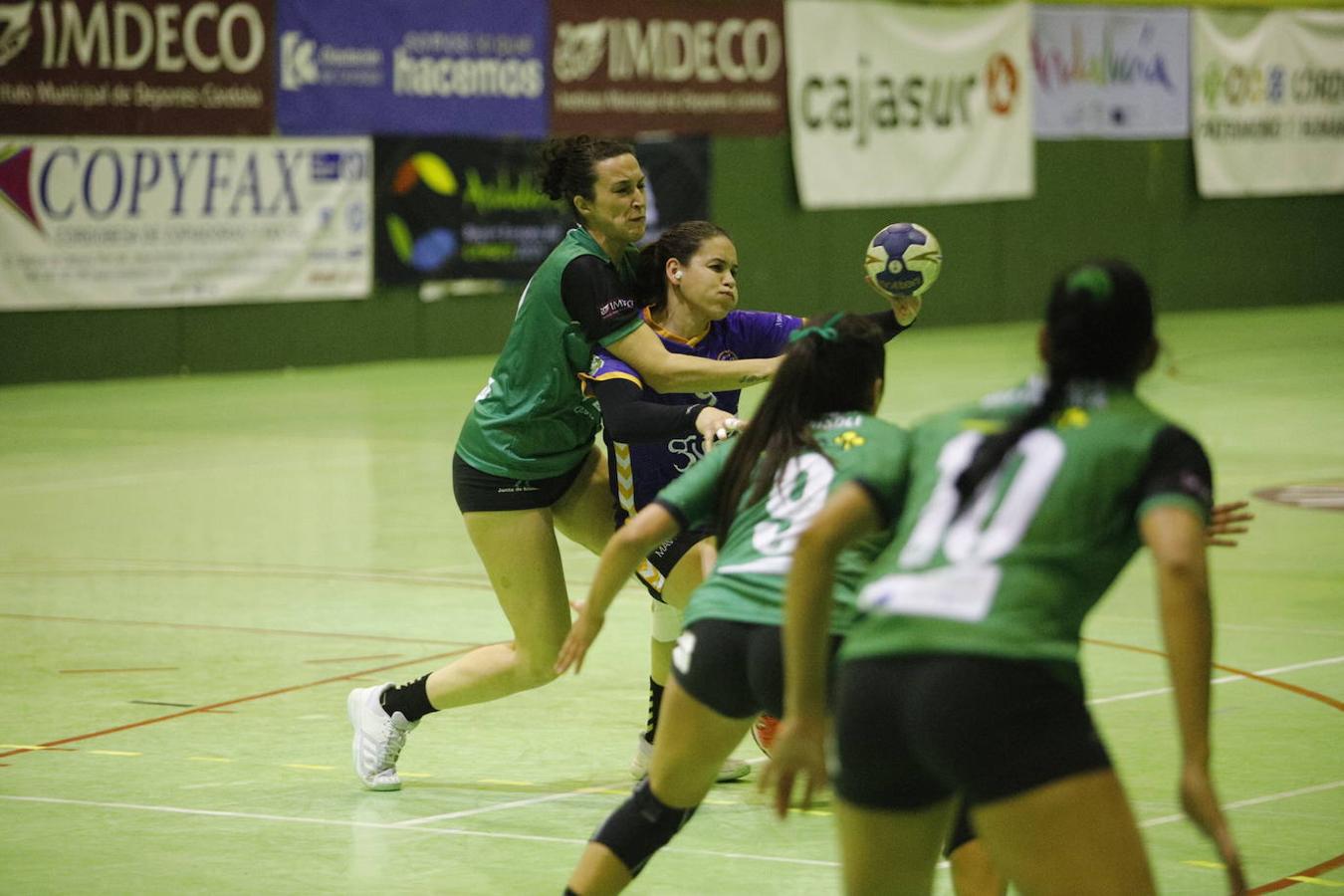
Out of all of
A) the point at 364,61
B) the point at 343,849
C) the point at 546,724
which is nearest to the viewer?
the point at 343,849

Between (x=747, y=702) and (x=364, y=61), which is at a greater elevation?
(x=364, y=61)

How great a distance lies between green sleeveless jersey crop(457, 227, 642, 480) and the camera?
652 cm

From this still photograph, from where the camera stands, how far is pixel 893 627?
12.0 feet

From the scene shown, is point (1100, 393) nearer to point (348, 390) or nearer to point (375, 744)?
point (375, 744)

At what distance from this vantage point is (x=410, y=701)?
666 centimetres

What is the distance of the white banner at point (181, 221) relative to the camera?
19109 mm

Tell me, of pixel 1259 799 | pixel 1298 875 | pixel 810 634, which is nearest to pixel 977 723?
pixel 810 634

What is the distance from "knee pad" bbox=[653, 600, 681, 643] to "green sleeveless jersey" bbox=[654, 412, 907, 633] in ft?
7.37

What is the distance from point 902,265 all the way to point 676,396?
3.03ft

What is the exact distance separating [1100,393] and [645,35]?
2007 centimetres

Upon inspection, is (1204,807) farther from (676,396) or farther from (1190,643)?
(676,396)

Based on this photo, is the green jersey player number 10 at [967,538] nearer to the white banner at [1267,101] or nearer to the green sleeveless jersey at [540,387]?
the green sleeveless jersey at [540,387]

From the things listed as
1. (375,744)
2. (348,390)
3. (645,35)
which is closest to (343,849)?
(375,744)

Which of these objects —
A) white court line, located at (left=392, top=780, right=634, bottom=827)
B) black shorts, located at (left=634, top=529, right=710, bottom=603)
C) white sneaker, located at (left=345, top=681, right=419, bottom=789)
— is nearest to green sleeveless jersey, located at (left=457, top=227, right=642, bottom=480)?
black shorts, located at (left=634, top=529, right=710, bottom=603)
